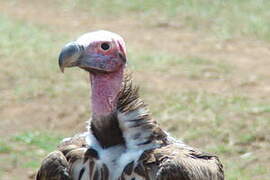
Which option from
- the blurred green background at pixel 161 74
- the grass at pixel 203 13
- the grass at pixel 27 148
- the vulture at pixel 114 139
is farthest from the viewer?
the grass at pixel 203 13

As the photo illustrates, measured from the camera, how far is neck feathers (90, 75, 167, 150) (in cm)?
512

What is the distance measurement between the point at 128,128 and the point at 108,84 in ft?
1.01

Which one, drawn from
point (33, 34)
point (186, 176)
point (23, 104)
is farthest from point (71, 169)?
point (33, 34)

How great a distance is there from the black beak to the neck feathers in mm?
430

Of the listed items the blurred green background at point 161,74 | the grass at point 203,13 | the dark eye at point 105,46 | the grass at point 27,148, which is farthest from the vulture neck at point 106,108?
the grass at point 203,13

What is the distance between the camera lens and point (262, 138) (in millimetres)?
8320

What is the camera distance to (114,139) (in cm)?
515

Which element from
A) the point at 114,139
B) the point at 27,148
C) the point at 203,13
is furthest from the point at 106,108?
the point at 203,13

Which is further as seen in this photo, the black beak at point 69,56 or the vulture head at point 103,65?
the vulture head at point 103,65

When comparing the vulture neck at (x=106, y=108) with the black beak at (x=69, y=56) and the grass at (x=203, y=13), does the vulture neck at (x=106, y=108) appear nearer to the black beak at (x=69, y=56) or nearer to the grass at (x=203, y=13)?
the black beak at (x=69, y=56)

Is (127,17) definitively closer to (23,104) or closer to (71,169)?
(23,104)

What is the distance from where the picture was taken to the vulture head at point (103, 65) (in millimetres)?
5043

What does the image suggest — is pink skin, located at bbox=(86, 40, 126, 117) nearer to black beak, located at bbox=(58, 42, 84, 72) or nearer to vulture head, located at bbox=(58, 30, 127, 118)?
vulture head, located at bbox=(58, 30, 127, 118)

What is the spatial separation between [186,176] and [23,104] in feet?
16.9
